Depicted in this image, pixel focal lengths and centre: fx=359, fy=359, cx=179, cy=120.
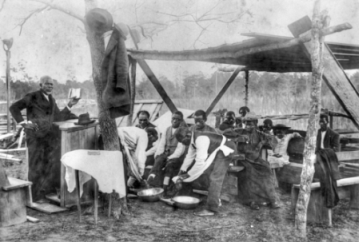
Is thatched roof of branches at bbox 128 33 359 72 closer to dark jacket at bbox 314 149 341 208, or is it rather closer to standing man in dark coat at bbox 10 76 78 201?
dark jacket at bbox 314 149 341 208

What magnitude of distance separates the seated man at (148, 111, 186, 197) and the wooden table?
1077 millimetres

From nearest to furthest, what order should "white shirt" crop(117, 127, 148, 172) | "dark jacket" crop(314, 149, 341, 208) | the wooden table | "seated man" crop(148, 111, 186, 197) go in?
"dark jacket" crop(314, 149, 341, 208), the wooden table, "white shirt" crop(117, 127, 148, 172), "seated man" crop(148, 111, 186, 197)

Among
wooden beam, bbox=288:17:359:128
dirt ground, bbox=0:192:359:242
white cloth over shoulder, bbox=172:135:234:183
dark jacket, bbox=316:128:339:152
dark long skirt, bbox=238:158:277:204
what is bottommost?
dirt ground, bbox=0:192:359:242

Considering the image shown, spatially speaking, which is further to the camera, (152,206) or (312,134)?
(152,206)

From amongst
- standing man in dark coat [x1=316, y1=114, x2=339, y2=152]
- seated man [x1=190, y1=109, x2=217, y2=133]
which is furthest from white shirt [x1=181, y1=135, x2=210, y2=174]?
standing man in dark coat [x1=316, y1=114, x2=339, y2=152]

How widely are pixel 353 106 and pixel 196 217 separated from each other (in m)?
2.39

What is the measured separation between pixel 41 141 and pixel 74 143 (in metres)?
0.68

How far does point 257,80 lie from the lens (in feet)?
57.7

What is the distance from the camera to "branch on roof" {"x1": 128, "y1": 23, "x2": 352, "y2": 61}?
400 centimetres

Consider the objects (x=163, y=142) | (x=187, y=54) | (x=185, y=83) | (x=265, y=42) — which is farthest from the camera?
(x=185, y=83)

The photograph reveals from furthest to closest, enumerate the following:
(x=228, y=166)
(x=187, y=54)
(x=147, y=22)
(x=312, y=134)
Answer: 1. (x=147, y=22)
2. (x=187, y=54)
3. (x=228, y=166)
4. (x=312, y=134)

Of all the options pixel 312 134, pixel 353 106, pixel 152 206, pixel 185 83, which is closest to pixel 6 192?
pixel 152 206

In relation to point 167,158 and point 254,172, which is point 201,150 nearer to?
point 254,172

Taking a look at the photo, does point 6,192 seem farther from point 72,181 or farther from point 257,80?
point 257,80
